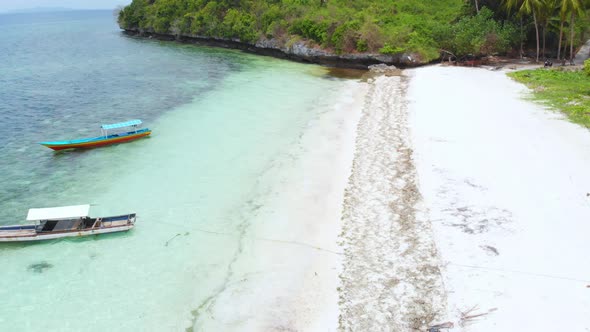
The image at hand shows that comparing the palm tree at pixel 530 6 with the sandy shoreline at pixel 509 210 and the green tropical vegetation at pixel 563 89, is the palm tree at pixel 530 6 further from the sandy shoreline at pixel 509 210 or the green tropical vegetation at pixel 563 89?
the sandy shoreline at pixel 509 210

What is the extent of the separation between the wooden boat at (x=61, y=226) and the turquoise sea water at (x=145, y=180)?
0.41 metres

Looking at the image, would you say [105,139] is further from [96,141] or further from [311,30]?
[311,30]

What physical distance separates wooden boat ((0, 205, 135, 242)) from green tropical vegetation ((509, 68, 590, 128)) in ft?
93.2

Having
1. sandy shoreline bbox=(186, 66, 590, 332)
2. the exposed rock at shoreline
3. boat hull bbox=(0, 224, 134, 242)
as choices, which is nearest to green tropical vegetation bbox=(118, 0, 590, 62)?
the exposed rock at shoreline

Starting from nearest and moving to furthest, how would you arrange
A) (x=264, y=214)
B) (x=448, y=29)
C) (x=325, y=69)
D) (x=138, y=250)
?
(x=138, y=250), (x=264, y=214), (x=448, y=29), (x=325, y=69)

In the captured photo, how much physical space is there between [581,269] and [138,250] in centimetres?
1689

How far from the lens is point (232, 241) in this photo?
18141mm

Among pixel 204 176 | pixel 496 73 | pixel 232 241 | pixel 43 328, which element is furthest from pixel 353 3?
pixel 43 328

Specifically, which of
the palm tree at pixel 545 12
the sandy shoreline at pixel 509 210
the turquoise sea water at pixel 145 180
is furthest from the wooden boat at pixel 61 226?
the palm tree at pixel 545 12

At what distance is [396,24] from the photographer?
60.7m

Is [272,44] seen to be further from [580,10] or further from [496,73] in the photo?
[580,10]

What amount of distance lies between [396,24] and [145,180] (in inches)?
1915

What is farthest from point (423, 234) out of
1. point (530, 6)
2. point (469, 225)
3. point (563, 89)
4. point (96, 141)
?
point (530, 6)

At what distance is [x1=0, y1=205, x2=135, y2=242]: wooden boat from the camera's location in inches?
703
